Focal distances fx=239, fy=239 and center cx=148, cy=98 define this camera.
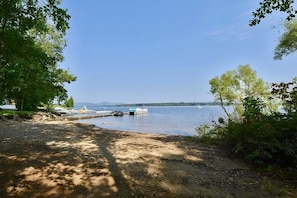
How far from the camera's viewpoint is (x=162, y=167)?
18.1 ft

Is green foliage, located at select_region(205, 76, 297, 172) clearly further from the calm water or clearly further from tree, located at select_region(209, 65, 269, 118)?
tree, located at select_region(209, 65, 269, 118)

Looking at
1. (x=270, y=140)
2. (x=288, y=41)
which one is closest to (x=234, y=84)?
(x=288, y=41)

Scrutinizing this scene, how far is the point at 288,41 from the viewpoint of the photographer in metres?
18.2

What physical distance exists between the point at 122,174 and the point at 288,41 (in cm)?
1831

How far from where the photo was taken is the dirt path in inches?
164

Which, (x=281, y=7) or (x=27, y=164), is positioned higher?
(x=281, y=7)

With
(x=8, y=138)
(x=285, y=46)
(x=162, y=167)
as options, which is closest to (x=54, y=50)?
(x=8, y=138)

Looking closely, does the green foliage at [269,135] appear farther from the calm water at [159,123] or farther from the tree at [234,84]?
the tree at [234,84]

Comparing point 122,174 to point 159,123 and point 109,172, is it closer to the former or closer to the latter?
point 109,172

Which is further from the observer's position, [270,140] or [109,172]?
[270,140]

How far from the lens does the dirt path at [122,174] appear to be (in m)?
4.16

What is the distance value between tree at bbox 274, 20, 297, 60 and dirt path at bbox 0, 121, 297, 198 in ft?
49.5

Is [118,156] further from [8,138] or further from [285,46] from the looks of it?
[285,46]

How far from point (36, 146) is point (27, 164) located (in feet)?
6.01
